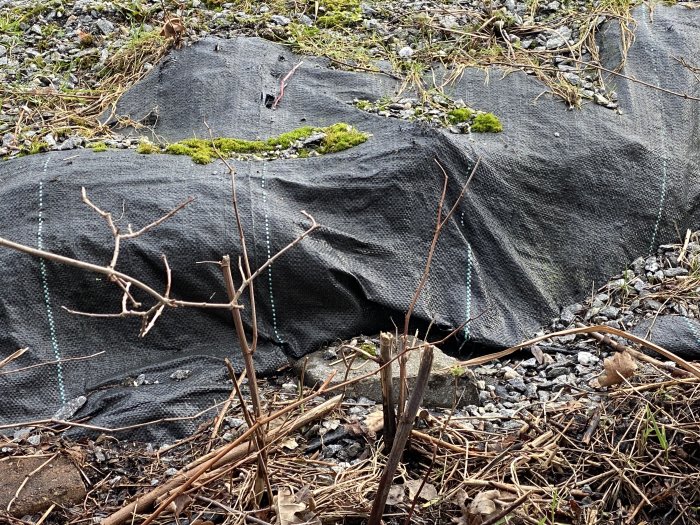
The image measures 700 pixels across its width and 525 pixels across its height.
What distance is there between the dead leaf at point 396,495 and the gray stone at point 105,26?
305 centimetres

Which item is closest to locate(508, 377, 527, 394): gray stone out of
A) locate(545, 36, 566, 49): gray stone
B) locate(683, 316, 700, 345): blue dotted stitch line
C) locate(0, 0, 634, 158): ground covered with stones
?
locate(683, 316, 700, 345): blue dotted stitch line

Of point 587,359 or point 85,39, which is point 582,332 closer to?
point 587,359

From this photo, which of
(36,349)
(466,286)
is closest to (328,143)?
(466,286)

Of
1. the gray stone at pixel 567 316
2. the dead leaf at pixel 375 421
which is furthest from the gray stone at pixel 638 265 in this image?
the dead leaf at pixel 375 421

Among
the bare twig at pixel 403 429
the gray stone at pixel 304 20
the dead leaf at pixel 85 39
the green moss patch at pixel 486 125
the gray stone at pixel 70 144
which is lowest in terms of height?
the bare twig at pixel 403 429

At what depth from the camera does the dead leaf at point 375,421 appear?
2570 mm

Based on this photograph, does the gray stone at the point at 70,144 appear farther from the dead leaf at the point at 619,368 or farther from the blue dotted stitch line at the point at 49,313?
the dead leaf at the point at 619,368

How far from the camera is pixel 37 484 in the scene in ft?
8.07

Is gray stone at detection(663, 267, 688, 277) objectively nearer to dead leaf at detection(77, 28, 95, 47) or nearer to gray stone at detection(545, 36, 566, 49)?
gray stone at detection(545, 36, 566, 49)

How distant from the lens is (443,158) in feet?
10.6

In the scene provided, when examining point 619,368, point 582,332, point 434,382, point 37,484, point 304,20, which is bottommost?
point 37,484

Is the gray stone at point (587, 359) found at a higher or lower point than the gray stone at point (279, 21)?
lower

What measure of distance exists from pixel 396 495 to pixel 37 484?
106 cm

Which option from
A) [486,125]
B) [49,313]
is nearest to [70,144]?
[49,313]
